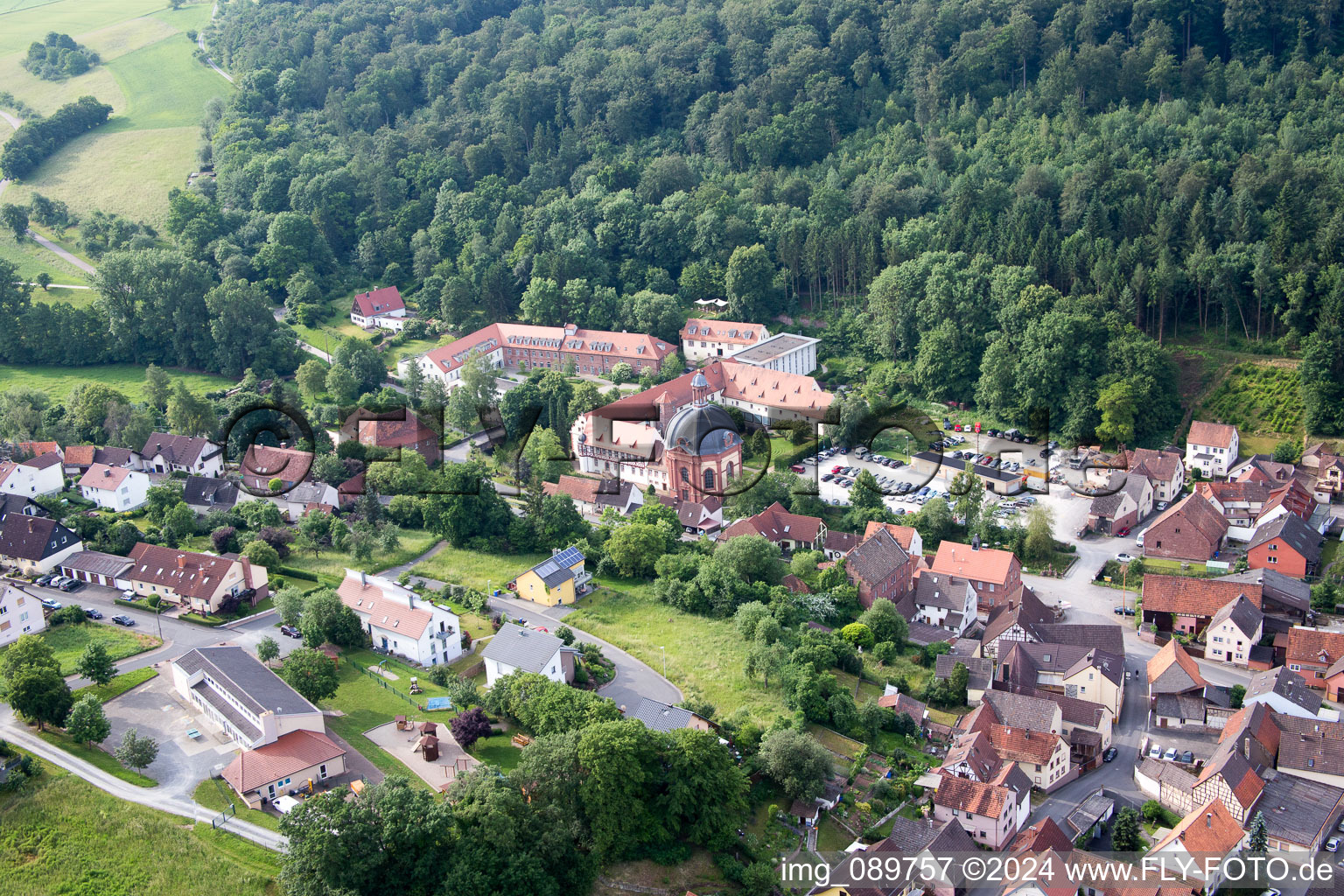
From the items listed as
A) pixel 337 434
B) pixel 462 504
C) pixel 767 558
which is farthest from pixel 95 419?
pixel 767 558

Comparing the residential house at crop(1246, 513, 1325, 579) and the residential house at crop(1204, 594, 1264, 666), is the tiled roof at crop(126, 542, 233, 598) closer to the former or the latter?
the residential house at crop(1204, 594, 1264, 666)

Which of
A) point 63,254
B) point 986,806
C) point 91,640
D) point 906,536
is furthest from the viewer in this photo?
point 63,254

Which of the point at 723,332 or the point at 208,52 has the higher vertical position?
the point at 208,52

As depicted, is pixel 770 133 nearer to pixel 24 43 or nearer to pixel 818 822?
pixel 818 822

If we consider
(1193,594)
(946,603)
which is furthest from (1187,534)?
(946,603)

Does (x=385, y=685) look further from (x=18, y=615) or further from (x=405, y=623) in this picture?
(x=18, y=615)

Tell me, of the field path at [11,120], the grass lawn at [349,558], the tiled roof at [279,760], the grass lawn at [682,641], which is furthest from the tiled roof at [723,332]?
the field path at [11,120]
